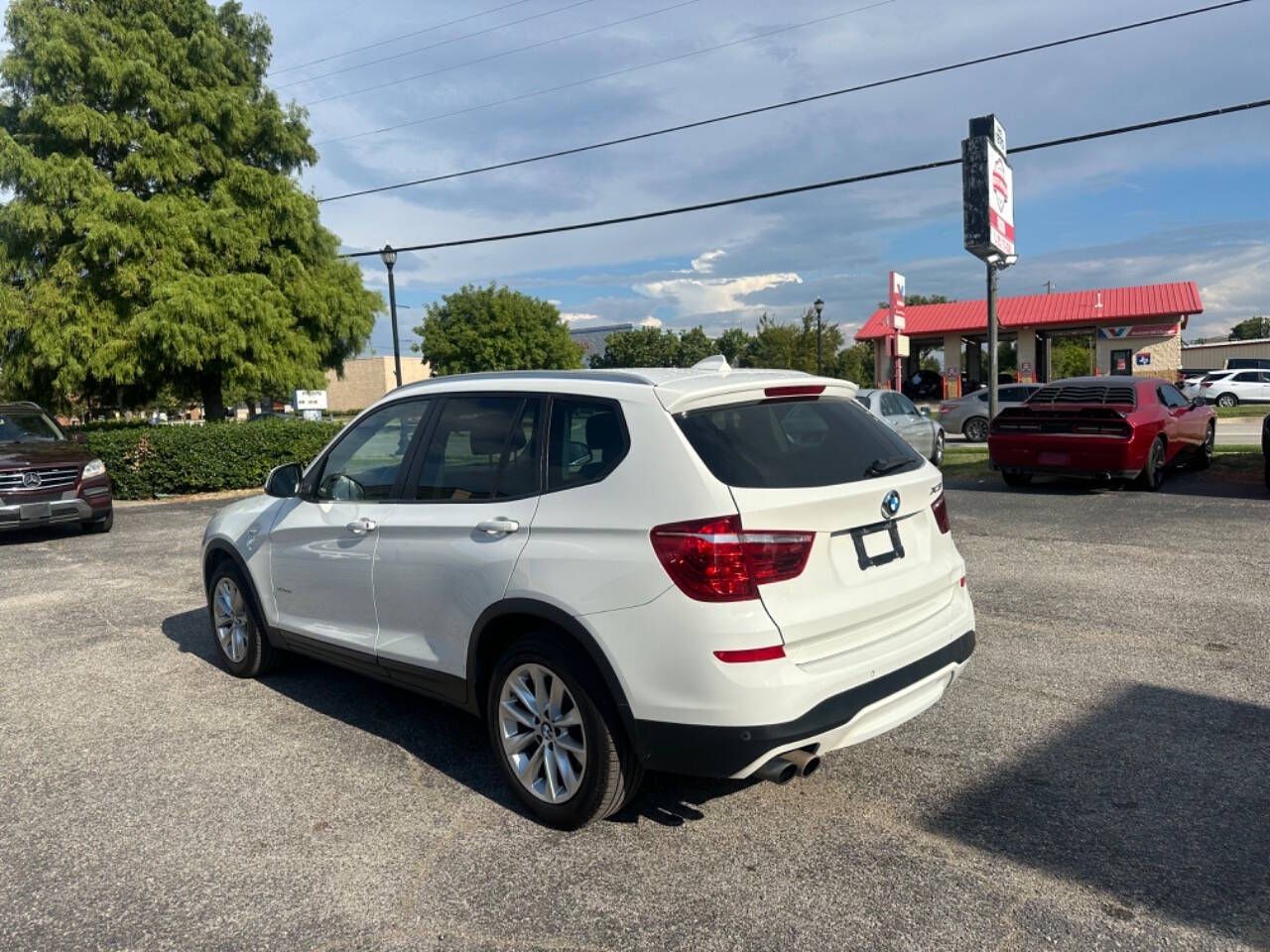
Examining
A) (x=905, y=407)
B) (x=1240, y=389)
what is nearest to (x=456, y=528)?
(x=905, y=407)

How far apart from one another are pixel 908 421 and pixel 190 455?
11.9 meters

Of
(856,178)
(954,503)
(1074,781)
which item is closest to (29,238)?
(856,178)

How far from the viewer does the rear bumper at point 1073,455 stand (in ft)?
38.3

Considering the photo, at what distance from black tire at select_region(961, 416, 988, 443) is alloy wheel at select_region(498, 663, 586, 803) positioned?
21.8m

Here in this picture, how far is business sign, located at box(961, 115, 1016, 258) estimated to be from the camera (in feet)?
48.4

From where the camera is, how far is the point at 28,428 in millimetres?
12500

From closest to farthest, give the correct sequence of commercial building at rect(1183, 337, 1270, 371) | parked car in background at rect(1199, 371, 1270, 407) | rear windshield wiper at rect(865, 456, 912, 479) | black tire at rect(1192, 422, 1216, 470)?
1. rear windshield wiper at rect(865, 456, 912, 479)
2. black tire at rect(1192, 422, 1216, 470)
3. parked car in background at rect(1199, 371, 1270, 407)
4. commercial building at rect(1183, 337, 1270, 371)

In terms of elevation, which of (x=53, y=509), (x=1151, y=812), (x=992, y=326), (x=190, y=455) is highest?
(x=992, y=326)

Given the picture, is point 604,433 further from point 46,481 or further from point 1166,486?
point 1166,486

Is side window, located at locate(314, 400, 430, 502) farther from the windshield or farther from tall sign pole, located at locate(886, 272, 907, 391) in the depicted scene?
tall sign pole, located at locate(886, 272, 907, 391)

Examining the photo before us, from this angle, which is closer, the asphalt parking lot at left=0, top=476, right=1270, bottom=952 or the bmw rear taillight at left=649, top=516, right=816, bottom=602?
the asphalt parking lot at left=0, top=476, right=1270, bottom=952

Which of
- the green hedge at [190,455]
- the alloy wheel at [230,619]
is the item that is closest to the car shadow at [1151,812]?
the alloy wheel at [230,619]

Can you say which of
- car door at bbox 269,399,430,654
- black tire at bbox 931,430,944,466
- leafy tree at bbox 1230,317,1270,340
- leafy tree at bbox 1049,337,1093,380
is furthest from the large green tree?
leafy tree at bbox 1230,317,1270,340

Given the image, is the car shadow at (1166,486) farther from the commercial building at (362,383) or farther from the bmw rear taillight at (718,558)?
the commercial building at (362,383)
